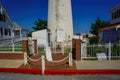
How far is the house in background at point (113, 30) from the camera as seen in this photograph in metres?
24.0

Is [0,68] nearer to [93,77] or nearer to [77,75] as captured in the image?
[77,75]

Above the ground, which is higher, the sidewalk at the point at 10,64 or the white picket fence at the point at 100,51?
the white picket fence at the point at 100,51

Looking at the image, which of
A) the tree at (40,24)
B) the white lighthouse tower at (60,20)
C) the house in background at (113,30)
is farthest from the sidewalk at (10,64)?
the tree at (40,24)

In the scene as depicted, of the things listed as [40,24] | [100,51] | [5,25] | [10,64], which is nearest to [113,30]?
Answer: [100,51]

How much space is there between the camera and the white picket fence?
13844 millimetres

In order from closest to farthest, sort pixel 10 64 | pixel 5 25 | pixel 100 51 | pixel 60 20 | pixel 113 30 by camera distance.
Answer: pixel 10 64
pixel 100 51
pixel 60 20
pixel 113 30
pixel 5 25

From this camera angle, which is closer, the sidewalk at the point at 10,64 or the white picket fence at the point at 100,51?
the sidewalk at the point at 10,64

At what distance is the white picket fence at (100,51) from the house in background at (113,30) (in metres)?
8.63

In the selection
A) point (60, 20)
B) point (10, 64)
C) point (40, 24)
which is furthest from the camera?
point (40, 24)

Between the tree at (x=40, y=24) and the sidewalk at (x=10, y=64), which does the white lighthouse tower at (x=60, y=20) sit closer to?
the sidewalk at (x=10, y=64)

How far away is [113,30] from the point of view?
26.0 m

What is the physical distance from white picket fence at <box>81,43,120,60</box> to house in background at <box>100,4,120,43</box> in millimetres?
8632

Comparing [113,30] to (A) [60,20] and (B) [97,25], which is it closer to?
(A) [60,20]

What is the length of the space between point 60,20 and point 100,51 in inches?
448
